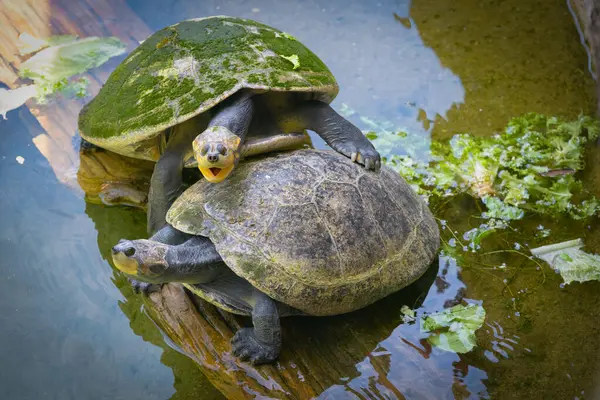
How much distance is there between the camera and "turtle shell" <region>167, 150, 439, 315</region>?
2.58 meters

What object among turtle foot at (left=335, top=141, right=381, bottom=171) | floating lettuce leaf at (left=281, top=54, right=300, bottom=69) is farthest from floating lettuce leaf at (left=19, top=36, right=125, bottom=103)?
turtle foot at (left=335, top=141, right=381, bottom=171)

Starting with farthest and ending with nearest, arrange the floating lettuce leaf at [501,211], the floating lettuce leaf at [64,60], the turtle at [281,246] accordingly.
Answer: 1. the floating lettuce leaf at [64,60]
2. the floating lettuce leaf at [501,211]
3. the turtle at [281,246]

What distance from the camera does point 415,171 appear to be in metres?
3.78

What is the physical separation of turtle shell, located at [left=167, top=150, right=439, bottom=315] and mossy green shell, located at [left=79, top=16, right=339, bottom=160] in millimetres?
376

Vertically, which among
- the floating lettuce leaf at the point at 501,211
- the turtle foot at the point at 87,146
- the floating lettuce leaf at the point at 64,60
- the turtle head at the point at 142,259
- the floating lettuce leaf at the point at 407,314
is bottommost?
the floating lettuce leaf at the point at 407,314

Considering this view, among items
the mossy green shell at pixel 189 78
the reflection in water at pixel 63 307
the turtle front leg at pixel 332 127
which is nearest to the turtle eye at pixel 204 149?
the mossy green shell at pixel 189 78

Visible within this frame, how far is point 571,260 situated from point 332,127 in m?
1.34

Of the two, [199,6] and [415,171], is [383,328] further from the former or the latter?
[199,6]

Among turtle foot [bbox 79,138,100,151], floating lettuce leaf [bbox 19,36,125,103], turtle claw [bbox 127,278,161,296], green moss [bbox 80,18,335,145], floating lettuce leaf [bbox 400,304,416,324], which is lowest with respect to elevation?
floating lettuce leaf [bbox 400,304,416,324]

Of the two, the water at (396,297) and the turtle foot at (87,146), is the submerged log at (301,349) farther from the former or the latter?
the turtle foot at (87,146)

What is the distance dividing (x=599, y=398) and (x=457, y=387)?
535 millimetres

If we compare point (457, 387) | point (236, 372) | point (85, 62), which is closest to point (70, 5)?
point (85, 62)

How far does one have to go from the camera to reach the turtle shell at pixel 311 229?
2.58 meters

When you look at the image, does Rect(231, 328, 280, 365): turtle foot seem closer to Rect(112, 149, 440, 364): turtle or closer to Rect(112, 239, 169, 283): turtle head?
Rect(112, 149, 440, 364): turtle
